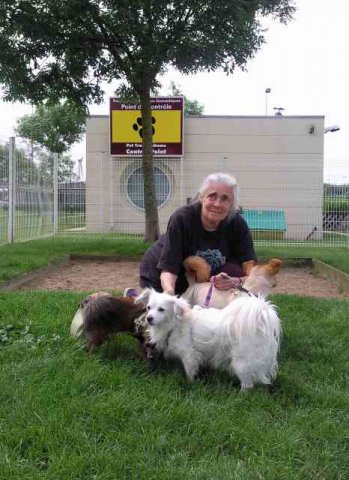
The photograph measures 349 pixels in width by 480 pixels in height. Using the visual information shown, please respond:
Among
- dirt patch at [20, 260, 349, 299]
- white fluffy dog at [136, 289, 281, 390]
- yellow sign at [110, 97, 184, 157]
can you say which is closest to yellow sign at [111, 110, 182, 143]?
yellow sign at [110, 97, 184, 157]

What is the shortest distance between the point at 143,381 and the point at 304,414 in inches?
36.5

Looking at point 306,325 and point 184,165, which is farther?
point 184,165

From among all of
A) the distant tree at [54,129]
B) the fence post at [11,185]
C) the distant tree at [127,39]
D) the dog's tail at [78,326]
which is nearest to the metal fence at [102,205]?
the fence post at [11,185]

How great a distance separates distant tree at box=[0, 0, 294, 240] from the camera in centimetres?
933

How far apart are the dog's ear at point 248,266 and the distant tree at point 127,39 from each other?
21.3ft

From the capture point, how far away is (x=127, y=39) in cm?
998

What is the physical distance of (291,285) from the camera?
7.71 m

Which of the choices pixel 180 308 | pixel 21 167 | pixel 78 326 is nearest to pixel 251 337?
pixel 180 308

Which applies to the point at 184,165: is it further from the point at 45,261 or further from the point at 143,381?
the point at 143,381

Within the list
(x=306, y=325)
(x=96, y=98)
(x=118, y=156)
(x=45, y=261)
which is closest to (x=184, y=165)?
(x=118, y=156)

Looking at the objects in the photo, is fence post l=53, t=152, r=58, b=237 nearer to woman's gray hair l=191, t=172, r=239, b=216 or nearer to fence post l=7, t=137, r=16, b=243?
fence post l=7, t=137, r=16, b=243

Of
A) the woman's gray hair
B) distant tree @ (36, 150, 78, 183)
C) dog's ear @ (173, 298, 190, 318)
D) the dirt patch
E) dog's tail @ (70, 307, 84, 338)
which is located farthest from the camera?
distant tree @ (36, 150, 78, 183)

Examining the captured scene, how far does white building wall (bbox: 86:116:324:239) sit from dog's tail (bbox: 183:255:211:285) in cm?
1116

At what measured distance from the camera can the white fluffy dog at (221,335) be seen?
2994 millimetres
